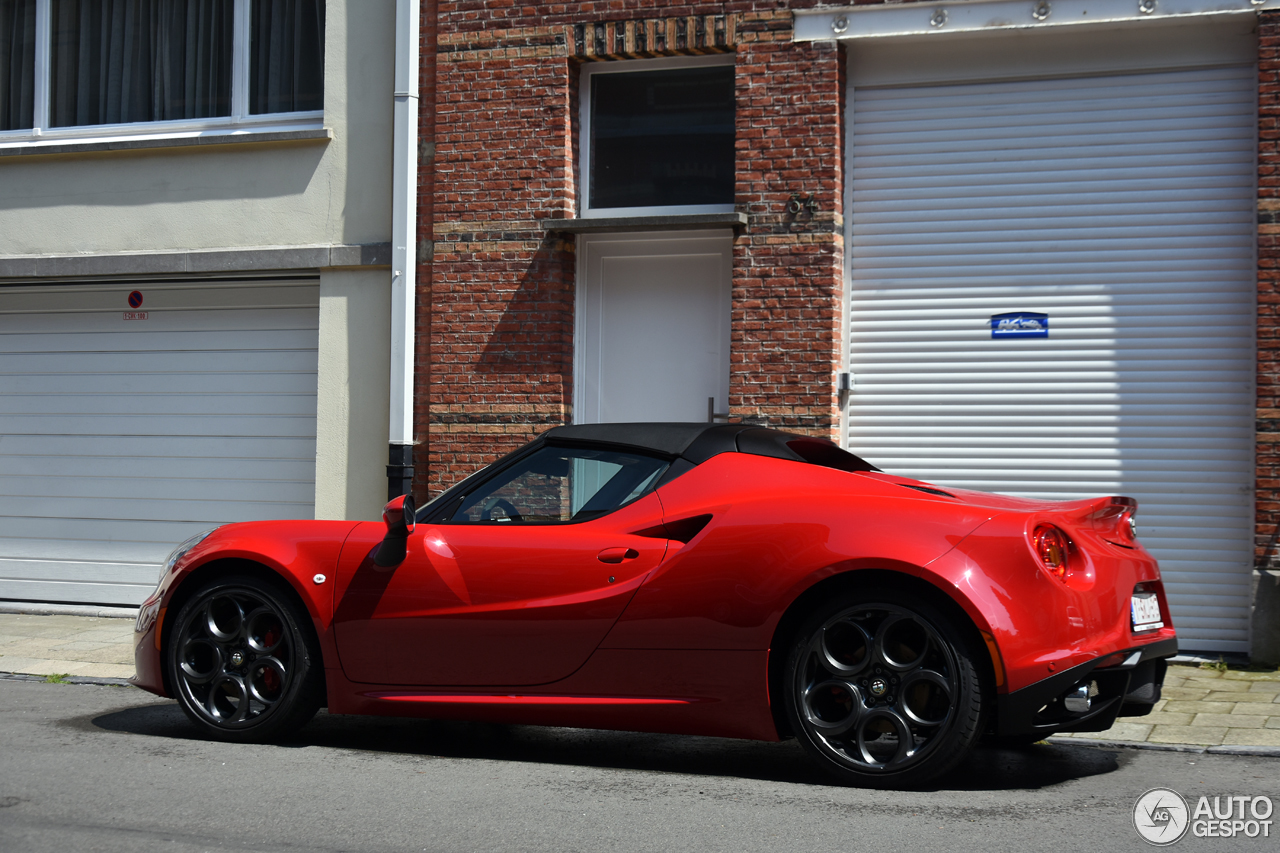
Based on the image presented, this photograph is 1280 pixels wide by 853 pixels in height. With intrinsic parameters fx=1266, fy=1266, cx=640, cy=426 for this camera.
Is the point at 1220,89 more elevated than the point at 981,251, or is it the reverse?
the point at 1220,89

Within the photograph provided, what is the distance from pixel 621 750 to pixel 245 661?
65.7 inches

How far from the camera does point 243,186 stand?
34.3 feet

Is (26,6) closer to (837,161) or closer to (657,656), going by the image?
(837,161)

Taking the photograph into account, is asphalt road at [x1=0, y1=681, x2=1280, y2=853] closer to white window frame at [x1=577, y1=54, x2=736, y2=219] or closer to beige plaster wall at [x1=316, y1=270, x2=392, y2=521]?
beige plaster wall at [x1=316, y1=270, x2=392, y2=521]

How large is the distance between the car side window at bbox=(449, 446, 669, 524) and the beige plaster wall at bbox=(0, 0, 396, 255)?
5.27m

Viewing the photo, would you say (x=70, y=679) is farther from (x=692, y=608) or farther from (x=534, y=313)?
(x=692, y=608)

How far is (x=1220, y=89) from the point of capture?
337 inches

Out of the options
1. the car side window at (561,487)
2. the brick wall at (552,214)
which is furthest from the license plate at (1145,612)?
the brick wall at (552,214)

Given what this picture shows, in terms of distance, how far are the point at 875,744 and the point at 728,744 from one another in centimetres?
114

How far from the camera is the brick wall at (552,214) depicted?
9.06 metres

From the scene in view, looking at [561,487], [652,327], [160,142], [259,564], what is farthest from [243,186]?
[561,487]

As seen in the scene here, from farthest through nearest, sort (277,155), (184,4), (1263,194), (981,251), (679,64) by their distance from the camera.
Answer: (184,4) < (277,155) < (679,64) < (981,251) < (1263,194)

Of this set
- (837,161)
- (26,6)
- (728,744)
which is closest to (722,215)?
(837,161)

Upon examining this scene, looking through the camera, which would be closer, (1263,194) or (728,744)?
(728,744)
